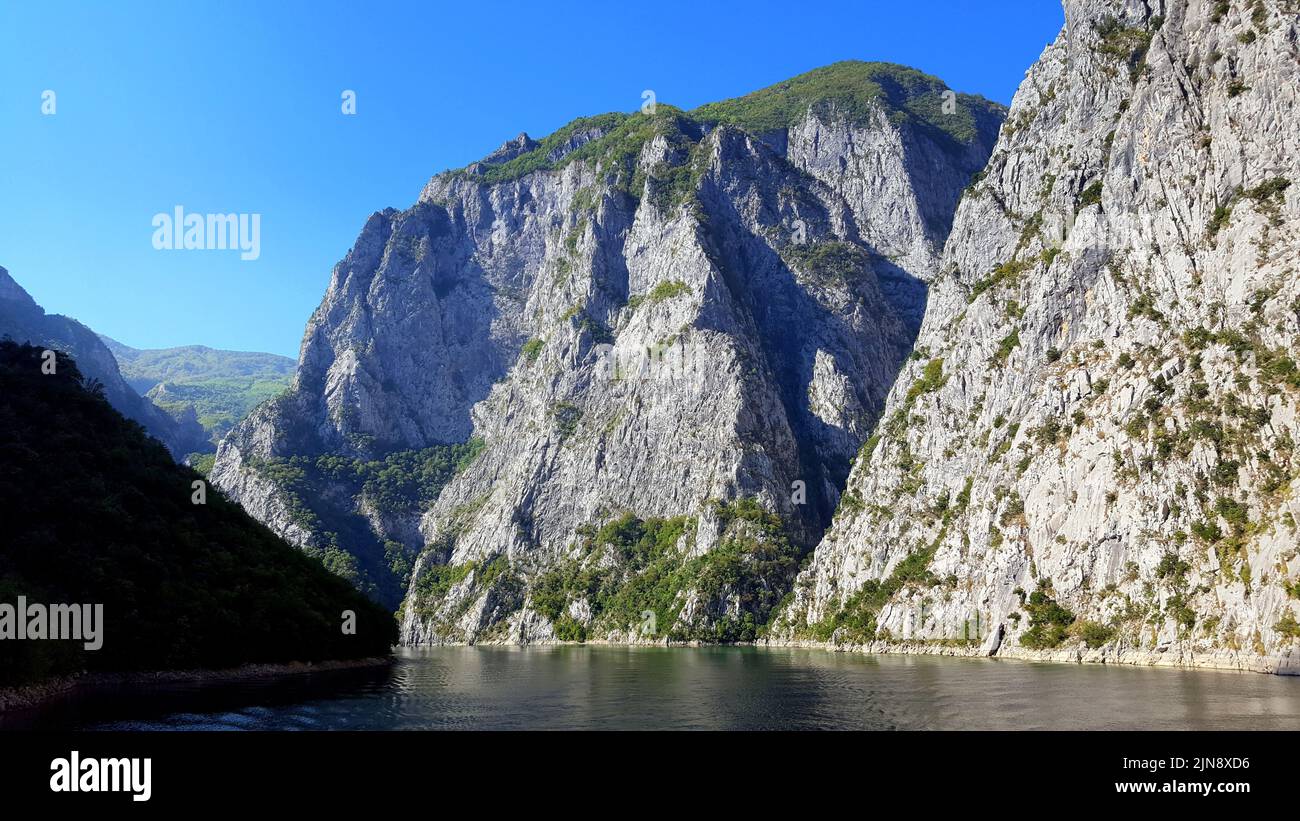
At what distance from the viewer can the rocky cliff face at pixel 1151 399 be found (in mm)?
121438

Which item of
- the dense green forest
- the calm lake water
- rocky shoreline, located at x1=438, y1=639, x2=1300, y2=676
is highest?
the dense green forest

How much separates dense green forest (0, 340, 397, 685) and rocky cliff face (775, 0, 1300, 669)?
113316 millimetres

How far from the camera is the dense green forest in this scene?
88438 millimetres

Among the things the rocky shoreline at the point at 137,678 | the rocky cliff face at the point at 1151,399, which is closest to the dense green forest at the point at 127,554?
the rocky shoreline at the point at 137,678

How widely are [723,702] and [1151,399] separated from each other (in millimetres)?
101687

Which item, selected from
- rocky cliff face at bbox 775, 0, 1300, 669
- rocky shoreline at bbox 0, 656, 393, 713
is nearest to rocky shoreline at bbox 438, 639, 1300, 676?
rocky cliff face at bbox 775, 0, 1300, 669

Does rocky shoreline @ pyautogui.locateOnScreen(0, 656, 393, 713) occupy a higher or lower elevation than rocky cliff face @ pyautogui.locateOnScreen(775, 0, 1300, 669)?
lower

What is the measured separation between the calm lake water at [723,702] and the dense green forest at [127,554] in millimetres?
6537

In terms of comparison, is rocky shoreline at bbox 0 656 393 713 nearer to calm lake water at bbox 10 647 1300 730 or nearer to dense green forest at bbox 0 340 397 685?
dense green forest at bbox 0 340 397 685

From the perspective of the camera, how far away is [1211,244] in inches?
5807

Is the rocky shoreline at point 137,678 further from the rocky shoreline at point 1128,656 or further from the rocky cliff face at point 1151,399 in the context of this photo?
the rocky cliff face at point 1151,399

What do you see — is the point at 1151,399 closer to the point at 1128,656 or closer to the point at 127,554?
the point at 1128,656
